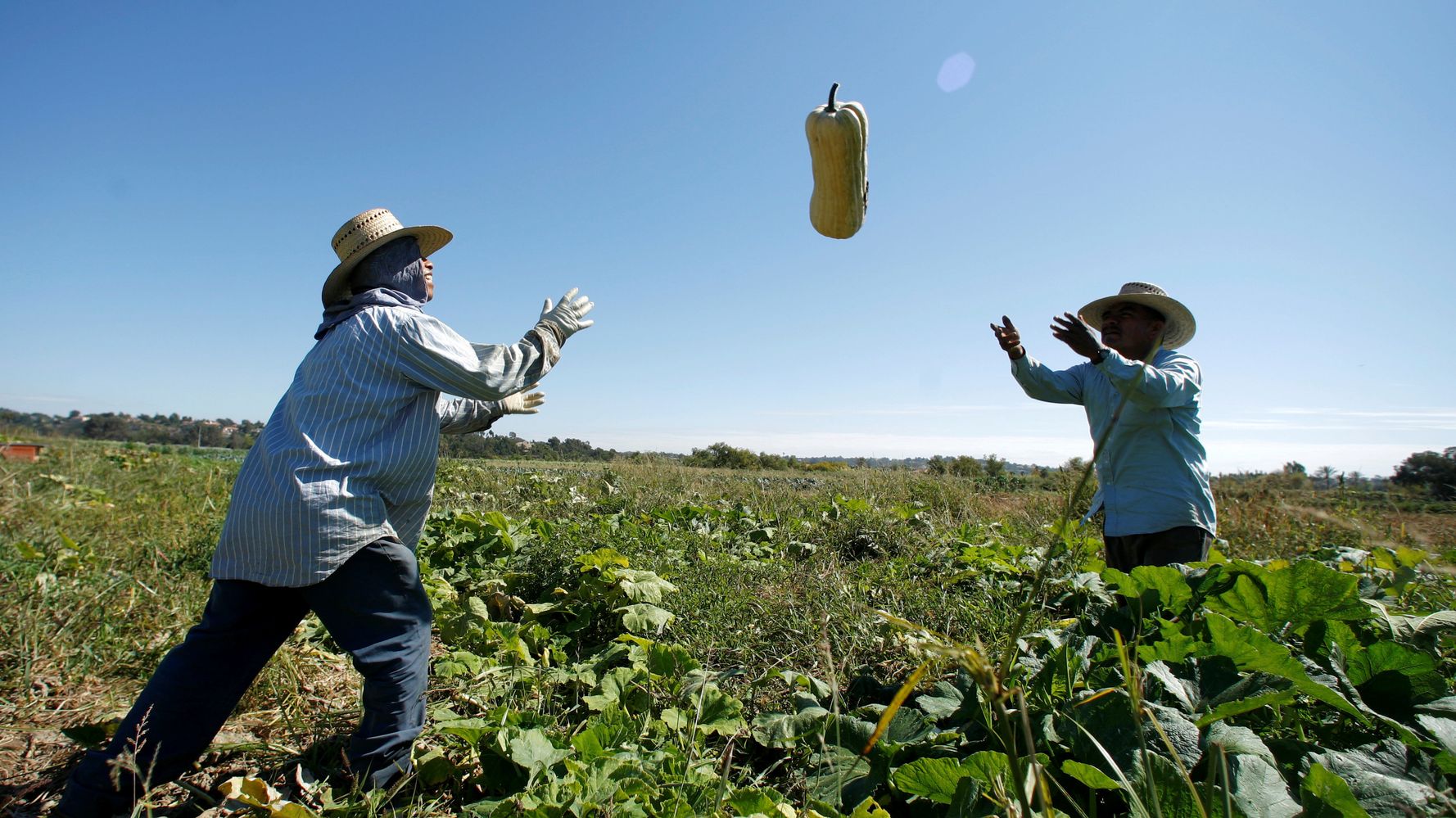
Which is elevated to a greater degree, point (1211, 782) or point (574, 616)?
point (1211, 782)

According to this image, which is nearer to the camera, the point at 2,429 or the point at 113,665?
the point at 113,665

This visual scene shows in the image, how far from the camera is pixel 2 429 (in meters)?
7.24

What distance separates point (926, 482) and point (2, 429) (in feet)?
34.8

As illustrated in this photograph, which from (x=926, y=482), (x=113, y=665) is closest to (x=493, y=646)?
(x=113, y=665)

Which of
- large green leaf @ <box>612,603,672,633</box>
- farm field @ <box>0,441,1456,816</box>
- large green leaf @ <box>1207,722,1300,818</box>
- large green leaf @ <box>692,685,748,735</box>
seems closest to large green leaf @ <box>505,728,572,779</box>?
farm field @ <box>0,441,1456,816</box>

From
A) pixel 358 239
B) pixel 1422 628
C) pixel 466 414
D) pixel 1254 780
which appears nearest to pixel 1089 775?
pixel 1254 780

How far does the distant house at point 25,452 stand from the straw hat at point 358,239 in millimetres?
6468

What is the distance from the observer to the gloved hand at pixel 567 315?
9.16ft

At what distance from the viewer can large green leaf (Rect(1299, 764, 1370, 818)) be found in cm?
103

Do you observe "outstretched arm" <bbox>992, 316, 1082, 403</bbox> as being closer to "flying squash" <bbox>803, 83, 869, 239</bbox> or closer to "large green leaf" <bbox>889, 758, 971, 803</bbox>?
"flying squash" <bbox>803, 83, 869, 239</bbox>

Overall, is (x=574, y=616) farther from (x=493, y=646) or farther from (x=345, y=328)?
(x=345, y=328)

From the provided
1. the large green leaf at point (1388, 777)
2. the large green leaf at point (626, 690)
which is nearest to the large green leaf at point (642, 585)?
the large green leaf at point (626, 690)

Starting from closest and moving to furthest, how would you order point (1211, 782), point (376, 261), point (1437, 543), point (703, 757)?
point (1211, 782)
point (703, 757)
point (376, 261)
point (1437, 543)

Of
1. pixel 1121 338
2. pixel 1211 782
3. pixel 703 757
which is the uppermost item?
pixel 1121 338
